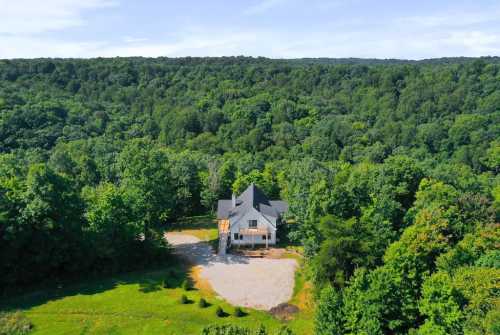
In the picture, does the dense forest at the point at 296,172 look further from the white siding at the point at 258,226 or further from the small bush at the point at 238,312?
the small bush at the point at 238,312

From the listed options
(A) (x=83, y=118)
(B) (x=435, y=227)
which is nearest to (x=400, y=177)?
(B) (x=435, y=227)

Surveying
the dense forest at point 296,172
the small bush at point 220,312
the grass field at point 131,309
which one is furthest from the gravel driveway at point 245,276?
the dense forest at point 296,172

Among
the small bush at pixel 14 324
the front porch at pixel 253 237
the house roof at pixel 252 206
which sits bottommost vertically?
the small bush at pixel 14 324

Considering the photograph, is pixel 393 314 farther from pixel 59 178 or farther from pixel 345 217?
pixel 59 178

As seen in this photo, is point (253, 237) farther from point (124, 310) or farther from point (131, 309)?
point (124, 310)

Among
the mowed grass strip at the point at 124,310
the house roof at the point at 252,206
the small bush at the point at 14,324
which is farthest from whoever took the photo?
the house roof at the point at 252,206

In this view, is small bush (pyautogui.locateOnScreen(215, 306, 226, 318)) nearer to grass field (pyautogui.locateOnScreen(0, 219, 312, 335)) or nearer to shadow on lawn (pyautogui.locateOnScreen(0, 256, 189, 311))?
grass field (pyautogui.locateOnScreen(0, 219, 312, 335))

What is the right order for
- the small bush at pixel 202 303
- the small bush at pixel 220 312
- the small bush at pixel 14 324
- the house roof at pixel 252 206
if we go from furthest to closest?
the house roof at pixel 252 206 < the small bush at pixel 202 303 < the small bush at pixel 220 312 < the small bush at pixel 14 324
